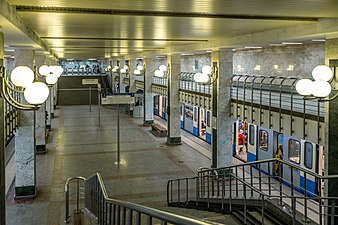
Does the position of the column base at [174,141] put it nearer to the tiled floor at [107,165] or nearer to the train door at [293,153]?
the tiled floor at [107,165]

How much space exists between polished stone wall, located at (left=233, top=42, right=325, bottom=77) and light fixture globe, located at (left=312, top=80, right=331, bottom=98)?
18.0 ft

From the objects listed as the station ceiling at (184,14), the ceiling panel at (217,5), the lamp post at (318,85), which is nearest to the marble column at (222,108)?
the station ceiling at (184,14)

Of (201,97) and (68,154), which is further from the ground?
(201,97)

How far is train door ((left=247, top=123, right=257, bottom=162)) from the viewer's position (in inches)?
613

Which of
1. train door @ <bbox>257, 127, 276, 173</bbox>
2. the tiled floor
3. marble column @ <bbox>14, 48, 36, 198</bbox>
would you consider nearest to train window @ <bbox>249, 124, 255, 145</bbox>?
train door @ <bbox>257, 127, 276, 173</bbox>

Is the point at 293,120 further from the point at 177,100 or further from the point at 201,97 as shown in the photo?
the point at 177,100

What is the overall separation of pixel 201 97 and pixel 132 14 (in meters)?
9.29

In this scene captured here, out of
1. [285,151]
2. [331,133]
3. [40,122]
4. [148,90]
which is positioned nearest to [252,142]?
[285,151]

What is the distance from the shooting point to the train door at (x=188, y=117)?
77.4 ft

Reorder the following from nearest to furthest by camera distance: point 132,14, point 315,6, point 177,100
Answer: point 315,6
point 132,14
point 177,100

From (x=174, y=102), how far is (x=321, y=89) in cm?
1313

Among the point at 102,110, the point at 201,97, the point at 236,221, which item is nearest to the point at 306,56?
the point at 201,97

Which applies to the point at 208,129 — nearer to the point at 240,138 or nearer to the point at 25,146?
the point at 240,138

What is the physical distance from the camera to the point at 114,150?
18281 millimetres
